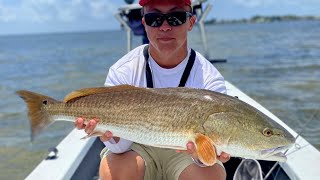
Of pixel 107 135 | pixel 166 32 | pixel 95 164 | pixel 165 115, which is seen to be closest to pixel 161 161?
pixel 107 135

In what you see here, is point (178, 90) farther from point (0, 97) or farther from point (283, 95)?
point (0, 97)

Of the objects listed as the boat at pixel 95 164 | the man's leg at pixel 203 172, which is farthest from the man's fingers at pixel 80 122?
the boat at pixel 95 164

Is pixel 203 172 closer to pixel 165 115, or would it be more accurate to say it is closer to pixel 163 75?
pixel 165 115

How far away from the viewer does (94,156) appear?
5.24 metres

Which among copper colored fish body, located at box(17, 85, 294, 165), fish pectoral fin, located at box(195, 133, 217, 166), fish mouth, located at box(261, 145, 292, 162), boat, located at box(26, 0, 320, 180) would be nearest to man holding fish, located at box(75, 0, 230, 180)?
copper colored fish body, located at box(17, 85, 294, 165)

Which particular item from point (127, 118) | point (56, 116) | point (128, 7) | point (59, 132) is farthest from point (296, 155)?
point (59, 132)

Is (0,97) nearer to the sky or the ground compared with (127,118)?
nearer to the ground

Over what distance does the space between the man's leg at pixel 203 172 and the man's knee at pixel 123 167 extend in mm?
325

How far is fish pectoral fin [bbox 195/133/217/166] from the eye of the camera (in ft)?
8.58

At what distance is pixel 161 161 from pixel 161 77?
670 millimetres

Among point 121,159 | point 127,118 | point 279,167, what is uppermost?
point 127,118

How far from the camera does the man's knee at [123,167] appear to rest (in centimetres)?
313

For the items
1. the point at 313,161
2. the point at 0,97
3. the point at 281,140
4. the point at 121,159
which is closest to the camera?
the point at 281,140

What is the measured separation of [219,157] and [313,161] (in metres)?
1.53
